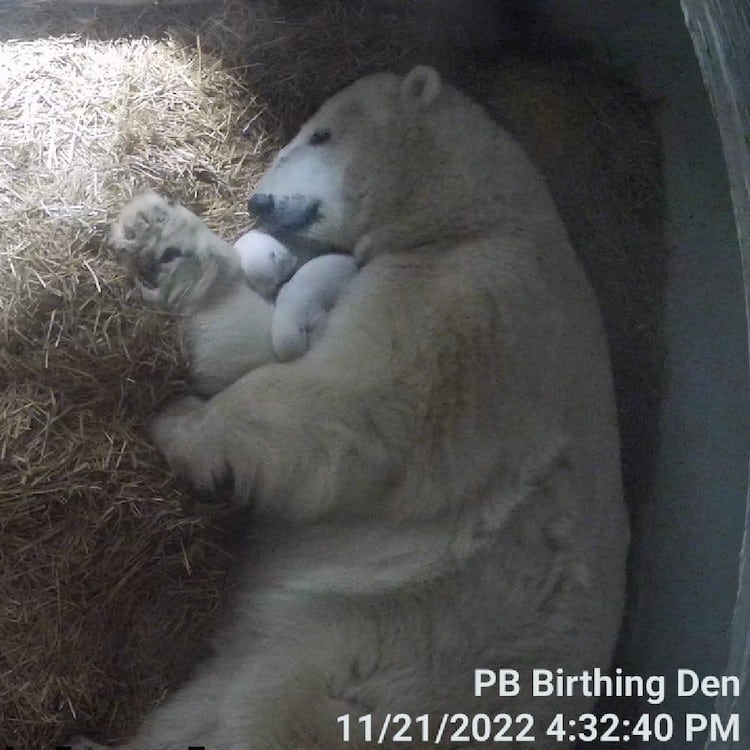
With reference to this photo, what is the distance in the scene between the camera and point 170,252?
2.29 meters

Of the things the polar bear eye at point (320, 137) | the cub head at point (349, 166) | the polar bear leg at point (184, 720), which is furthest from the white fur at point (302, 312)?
the polar bear leg at point (184, 720)

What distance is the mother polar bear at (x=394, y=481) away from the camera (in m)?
2.20

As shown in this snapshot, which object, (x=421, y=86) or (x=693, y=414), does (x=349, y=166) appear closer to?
(x=421, y=86)

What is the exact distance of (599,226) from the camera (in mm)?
2514

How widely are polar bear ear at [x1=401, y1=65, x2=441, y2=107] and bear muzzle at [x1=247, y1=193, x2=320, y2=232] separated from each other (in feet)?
1.80

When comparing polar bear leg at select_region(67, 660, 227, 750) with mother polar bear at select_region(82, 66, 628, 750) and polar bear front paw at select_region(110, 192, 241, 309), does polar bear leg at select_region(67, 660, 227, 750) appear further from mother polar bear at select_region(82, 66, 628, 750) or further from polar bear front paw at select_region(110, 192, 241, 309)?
polar bear front paw at select_region(110, 192, 241, 309)

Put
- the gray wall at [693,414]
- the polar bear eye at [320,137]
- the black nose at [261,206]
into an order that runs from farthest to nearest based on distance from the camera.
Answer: the polar bear eye at [320,137], the black nose at [261,206], the gray wall at [693,414]

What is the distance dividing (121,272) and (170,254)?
0.15 meters

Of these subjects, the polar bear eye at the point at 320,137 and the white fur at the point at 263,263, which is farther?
the polar bear eye at the point at 320,137

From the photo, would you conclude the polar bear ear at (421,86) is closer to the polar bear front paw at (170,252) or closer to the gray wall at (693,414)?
the gray wall at (693,414)

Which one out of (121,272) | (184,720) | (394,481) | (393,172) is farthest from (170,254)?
(184,720)

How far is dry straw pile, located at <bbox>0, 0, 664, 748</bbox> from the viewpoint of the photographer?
7.04ft

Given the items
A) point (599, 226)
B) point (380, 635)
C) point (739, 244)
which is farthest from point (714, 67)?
point (380, 635)

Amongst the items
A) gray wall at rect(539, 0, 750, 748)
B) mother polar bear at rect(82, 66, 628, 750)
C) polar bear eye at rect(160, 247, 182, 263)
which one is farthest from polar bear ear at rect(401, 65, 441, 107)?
polar bear eye at rect(160, 247, 182, 263)
